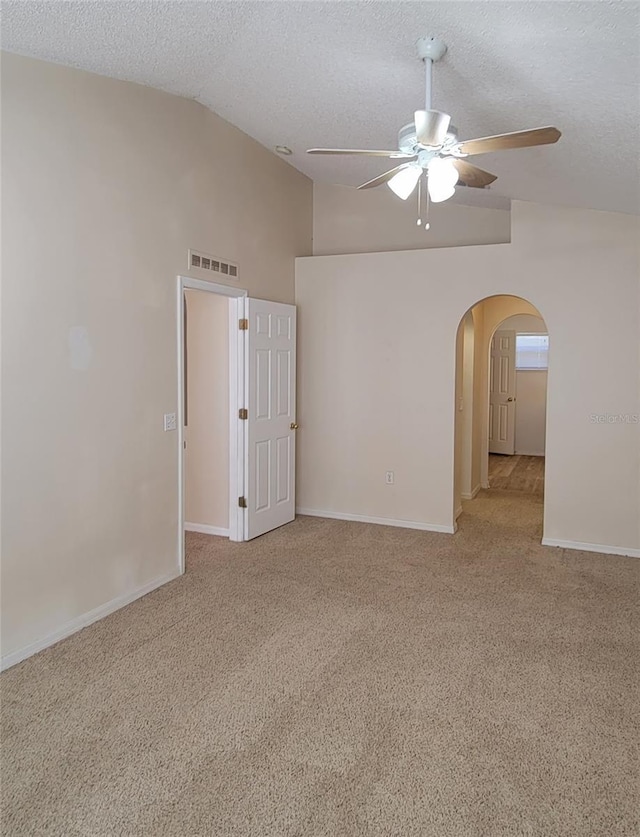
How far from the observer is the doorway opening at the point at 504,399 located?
668cm

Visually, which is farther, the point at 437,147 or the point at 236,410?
the point at 236,410

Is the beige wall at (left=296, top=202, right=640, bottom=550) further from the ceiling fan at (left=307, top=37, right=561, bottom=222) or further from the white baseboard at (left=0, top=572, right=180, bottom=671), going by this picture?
the white baseboard at (left=0, top=572, right=180, bottom=671)

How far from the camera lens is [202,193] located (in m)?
4.40

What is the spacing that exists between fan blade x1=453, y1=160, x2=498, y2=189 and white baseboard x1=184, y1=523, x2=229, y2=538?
11.5 feet

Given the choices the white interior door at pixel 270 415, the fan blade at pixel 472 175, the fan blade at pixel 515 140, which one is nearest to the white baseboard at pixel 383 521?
the white interior door at pixel 270 415

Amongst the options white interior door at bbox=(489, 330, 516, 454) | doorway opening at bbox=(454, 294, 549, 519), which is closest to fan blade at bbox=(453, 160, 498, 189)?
doorway opening at bbox=(454, 294, 549, 519)

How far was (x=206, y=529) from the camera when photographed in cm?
533

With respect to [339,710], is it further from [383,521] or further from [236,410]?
[383,521]

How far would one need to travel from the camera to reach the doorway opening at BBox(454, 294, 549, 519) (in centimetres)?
668

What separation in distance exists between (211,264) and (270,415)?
1.46 m

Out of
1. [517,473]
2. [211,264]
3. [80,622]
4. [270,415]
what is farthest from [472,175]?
[517,473]

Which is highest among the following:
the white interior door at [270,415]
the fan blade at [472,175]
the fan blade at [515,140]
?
the fan blade at [472,175]

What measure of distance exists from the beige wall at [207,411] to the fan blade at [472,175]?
2438 millimetres

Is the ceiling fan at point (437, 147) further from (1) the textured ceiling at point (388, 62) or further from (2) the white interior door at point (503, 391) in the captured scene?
(2) the white interior door at point (503, 391)
